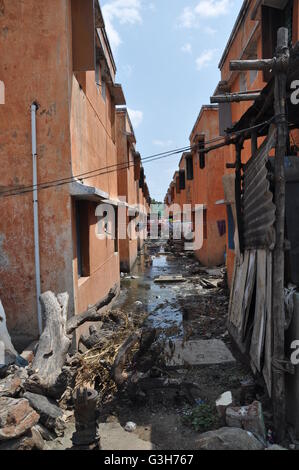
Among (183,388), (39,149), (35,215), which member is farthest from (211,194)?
(183,388)

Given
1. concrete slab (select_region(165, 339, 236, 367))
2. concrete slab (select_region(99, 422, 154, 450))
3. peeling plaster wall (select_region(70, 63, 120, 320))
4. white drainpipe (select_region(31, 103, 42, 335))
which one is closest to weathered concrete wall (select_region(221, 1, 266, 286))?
peeling plaster wall (select_region(70, 63, 120, 320))

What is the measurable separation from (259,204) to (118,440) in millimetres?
3480

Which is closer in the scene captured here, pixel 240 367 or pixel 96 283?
pixel 240 367

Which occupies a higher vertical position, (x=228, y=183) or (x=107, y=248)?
(x=228, y=183)

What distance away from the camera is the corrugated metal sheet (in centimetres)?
417

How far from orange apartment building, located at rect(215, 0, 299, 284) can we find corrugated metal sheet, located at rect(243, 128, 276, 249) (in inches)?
38.9

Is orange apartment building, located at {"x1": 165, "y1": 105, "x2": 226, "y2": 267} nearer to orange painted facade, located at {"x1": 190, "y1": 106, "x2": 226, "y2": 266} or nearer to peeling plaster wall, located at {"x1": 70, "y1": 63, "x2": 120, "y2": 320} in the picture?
orange painted facade, located at {"x1": 190, "y1": 106, "x2": 226, "y2": 266}

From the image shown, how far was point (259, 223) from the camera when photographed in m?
4.82

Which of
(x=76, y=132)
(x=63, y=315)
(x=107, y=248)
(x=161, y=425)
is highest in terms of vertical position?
(x=76, y=132)

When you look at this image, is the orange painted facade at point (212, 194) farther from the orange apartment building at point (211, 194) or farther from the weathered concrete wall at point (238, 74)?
the weathered concrete wall at point (238, 74)
